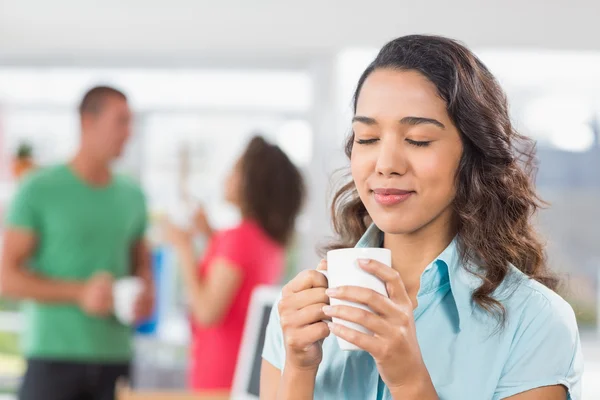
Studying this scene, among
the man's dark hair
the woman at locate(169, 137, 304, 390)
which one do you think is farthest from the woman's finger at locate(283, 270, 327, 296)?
the man's dark hair

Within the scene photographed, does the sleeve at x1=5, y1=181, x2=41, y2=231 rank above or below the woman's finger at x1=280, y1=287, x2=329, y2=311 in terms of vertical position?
below

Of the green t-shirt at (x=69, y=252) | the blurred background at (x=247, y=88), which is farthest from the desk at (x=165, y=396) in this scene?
the blurred background at (x=247, y=88)

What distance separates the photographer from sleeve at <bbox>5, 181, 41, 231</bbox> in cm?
270

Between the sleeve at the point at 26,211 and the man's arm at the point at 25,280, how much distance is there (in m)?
0.02

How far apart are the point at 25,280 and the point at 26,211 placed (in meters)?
0.24

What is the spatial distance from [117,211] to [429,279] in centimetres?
184

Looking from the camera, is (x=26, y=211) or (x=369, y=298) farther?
(x=26, y=211)

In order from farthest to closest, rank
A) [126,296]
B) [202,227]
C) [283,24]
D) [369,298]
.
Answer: [283,24], [202,227], [126,296], [369,298]

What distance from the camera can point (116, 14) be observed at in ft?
13.5

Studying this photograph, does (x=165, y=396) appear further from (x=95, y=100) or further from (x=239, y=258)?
(x=95, y=100)

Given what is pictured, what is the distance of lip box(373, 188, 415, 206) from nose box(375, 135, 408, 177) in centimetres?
2

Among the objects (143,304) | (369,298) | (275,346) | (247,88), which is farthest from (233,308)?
(247,88)

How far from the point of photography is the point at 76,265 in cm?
273

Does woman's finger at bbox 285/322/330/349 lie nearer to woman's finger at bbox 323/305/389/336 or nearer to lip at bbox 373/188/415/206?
woman's finger at bbox 323/305/389/336
